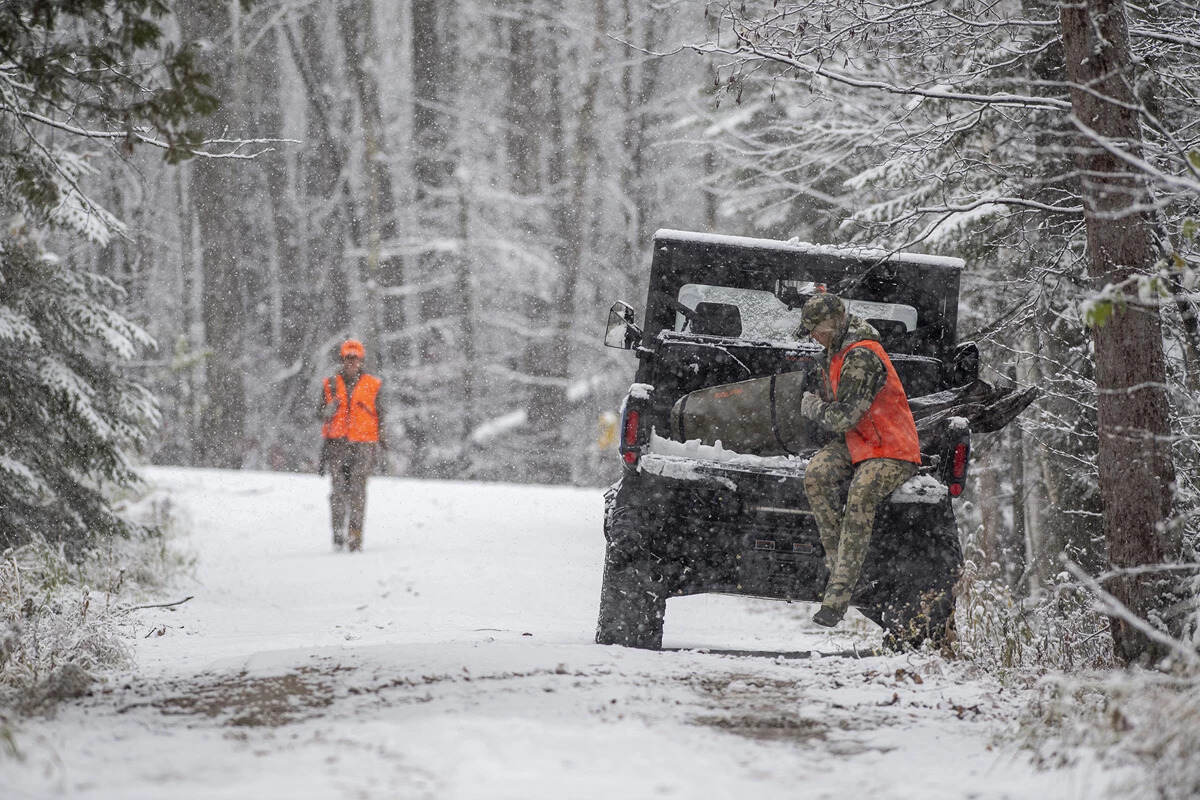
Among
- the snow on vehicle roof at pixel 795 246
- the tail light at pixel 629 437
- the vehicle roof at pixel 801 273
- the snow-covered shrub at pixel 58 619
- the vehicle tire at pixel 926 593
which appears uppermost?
the snow on vehicle roof at pixel 795 246

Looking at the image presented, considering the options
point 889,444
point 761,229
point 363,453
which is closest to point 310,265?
point 761,229

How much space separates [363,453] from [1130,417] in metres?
8.59

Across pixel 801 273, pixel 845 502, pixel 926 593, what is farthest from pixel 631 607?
pixel 801 273

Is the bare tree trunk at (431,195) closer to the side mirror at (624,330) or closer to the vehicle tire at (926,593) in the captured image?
the side mirror at (624,330)

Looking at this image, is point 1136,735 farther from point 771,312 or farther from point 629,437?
point 771,312

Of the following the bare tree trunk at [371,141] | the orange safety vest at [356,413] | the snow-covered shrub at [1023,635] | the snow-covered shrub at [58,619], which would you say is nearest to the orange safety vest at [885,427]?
the snow-covered shrub at [1023,635]

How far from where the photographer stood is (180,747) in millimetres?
3904

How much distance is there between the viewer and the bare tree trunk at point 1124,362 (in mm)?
5508

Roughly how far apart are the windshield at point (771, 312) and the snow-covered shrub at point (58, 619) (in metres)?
3.99

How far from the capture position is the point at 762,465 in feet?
20.6

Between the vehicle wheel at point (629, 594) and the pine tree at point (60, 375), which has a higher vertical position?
the pine tree at point (60, 375)

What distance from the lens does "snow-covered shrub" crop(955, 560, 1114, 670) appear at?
583 centimetres

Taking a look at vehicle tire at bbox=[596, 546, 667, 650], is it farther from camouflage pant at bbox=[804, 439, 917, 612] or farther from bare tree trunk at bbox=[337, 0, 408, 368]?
bare tree trunk at bbox=[337, 0, 408, 368]

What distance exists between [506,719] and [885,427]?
294cm
